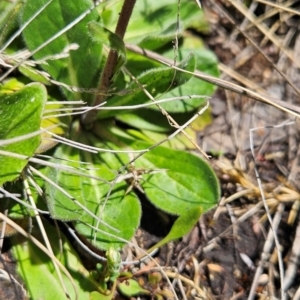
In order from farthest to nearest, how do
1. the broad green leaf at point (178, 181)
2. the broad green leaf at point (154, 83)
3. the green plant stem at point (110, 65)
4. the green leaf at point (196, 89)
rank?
the green leaf at point (196, 89), the broad green leaf at point (178, 181), the broad green leaf at point (154, 83), the green plant stem at point (110, 65)

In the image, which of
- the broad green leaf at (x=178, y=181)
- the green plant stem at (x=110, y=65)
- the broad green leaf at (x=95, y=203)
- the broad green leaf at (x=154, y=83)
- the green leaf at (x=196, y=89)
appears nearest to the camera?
the green plant stem at (x=110, y=65)

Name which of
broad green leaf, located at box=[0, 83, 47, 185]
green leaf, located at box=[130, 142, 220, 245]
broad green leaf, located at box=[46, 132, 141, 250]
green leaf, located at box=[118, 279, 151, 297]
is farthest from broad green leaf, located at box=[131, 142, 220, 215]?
→ broad green leaf, located at box=[0, 83, 47, 185]

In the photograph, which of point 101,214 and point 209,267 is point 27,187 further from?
point 209,267

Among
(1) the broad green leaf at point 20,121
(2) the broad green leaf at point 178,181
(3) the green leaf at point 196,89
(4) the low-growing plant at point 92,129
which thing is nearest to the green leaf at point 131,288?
(4) the low-growing plant at point 92,129

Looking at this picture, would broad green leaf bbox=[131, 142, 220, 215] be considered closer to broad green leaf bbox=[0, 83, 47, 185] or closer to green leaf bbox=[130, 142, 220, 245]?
green leaf bbox=[130, 142, 220, 245]

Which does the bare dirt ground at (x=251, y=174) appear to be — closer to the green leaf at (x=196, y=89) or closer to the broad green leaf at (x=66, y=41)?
the green leaf at (x=196, y=89)

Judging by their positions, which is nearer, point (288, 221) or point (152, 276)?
point (152, 276)

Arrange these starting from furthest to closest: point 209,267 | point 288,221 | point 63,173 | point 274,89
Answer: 1. point 274,89
2. point 288,221
3. point 209,267
4. point 63,173

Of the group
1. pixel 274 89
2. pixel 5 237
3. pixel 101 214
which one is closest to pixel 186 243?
pixel 101 214
